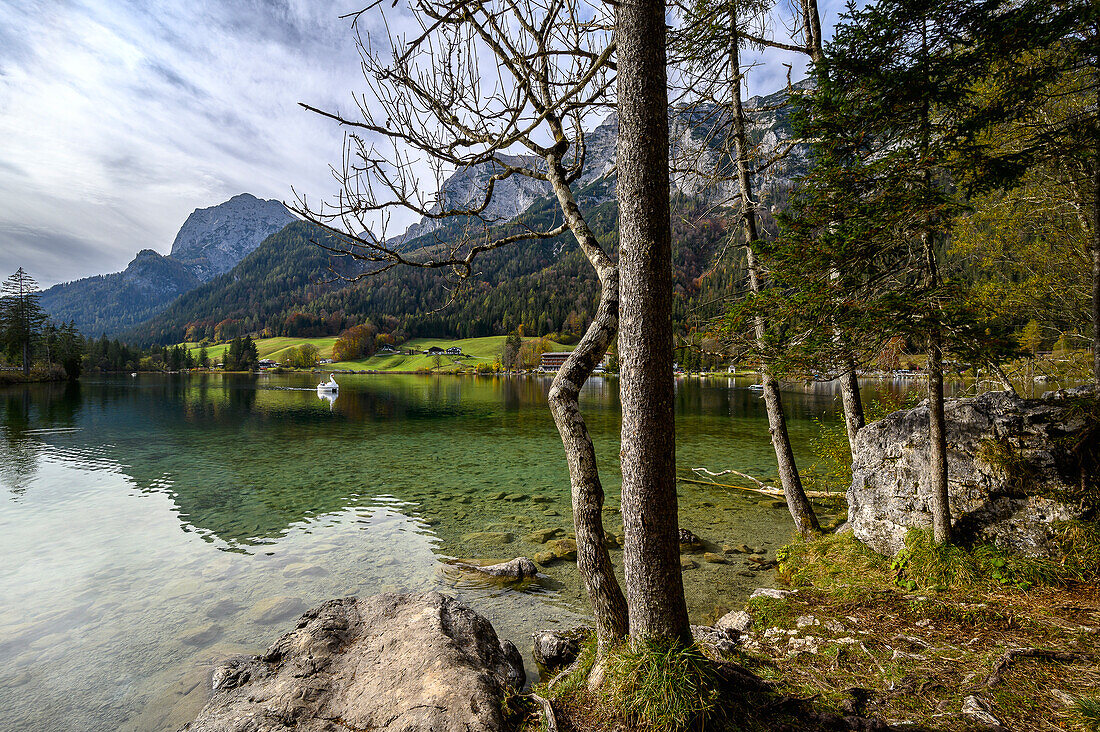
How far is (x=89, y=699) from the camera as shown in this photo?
19.4ft

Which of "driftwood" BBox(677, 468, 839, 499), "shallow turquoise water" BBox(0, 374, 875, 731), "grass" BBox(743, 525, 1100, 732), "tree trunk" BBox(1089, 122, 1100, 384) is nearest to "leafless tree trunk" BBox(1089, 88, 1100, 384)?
"tree trunk" BBox(1089, 122, 1100, 384)

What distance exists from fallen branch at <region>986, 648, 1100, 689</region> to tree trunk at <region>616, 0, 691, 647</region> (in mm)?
2949

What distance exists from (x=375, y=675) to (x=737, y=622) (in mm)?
4470

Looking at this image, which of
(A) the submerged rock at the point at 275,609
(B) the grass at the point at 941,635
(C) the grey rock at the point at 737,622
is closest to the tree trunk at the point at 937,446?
(B) the grass at the point at 941,635

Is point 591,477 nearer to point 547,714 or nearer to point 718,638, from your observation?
point 547,714

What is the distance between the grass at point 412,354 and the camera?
472ft

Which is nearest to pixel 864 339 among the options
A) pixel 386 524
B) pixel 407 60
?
pixel 407 60

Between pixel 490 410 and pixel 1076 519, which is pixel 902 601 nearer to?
pixel 1076 519

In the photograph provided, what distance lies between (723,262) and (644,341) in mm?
7264

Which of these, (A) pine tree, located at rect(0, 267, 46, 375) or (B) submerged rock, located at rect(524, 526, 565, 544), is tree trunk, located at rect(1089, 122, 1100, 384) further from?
(A) pine tree, located at rect(0, 267, 46, 375)

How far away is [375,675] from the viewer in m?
4.70

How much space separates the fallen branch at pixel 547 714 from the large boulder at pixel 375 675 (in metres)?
0.36

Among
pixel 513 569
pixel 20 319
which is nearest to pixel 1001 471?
pixel 513 569

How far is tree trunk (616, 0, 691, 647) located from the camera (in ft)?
12.2
